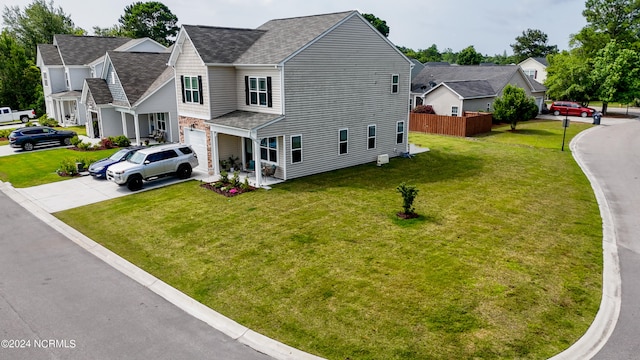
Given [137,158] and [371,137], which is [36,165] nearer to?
[137,158]

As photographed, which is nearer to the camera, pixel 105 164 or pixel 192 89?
pixel 105 164

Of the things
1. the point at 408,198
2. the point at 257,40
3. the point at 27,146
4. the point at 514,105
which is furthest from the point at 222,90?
the point at 514,105

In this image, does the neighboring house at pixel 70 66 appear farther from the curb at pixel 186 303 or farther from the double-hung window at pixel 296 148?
the curb at pixel 186 303

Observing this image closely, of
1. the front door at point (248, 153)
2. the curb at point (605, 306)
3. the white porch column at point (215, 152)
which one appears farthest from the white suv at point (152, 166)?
the curb at point (605, 306)

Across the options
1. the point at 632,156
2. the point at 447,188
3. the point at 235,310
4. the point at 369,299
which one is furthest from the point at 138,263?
the point at 632,156

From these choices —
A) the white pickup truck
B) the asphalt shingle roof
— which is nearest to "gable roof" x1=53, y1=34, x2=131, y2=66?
the white pickup truck

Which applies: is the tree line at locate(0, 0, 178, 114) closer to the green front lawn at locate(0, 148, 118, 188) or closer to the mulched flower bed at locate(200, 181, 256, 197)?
the green front lawn at locate(0, 148, 118, 188)
